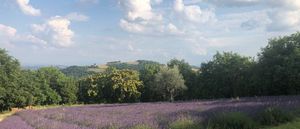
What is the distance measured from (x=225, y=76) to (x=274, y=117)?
4985cm

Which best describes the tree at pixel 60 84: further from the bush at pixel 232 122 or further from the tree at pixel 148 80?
the bush at pixel 232 122

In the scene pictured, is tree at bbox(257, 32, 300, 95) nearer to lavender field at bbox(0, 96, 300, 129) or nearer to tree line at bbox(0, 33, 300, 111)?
tree line at bbox(0, 33, 300, 111)

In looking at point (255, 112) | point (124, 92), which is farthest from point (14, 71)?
point (255, 112)

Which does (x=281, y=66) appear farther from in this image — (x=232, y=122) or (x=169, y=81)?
(x=232, y=122)

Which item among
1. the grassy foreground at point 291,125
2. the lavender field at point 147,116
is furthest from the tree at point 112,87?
the grassy foreground at point 291,125

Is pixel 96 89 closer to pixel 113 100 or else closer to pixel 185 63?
pixel 113 100

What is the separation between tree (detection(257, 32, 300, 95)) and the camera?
44.0 meters

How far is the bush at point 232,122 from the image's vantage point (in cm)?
1398

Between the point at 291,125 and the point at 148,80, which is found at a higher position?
the point at 148,80

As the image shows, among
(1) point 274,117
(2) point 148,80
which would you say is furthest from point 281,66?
(2) point 148,80

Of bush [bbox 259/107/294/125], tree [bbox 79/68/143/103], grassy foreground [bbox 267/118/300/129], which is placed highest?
tree [bbox 79/68/143/103]

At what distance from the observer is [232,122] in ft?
46.4

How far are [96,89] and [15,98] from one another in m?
27.2

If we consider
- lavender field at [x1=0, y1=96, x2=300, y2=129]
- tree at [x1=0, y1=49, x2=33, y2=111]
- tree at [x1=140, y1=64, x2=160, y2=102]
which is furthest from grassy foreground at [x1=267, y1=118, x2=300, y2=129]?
tree at [x1=140, y1=64, x2=160, y2=102]
